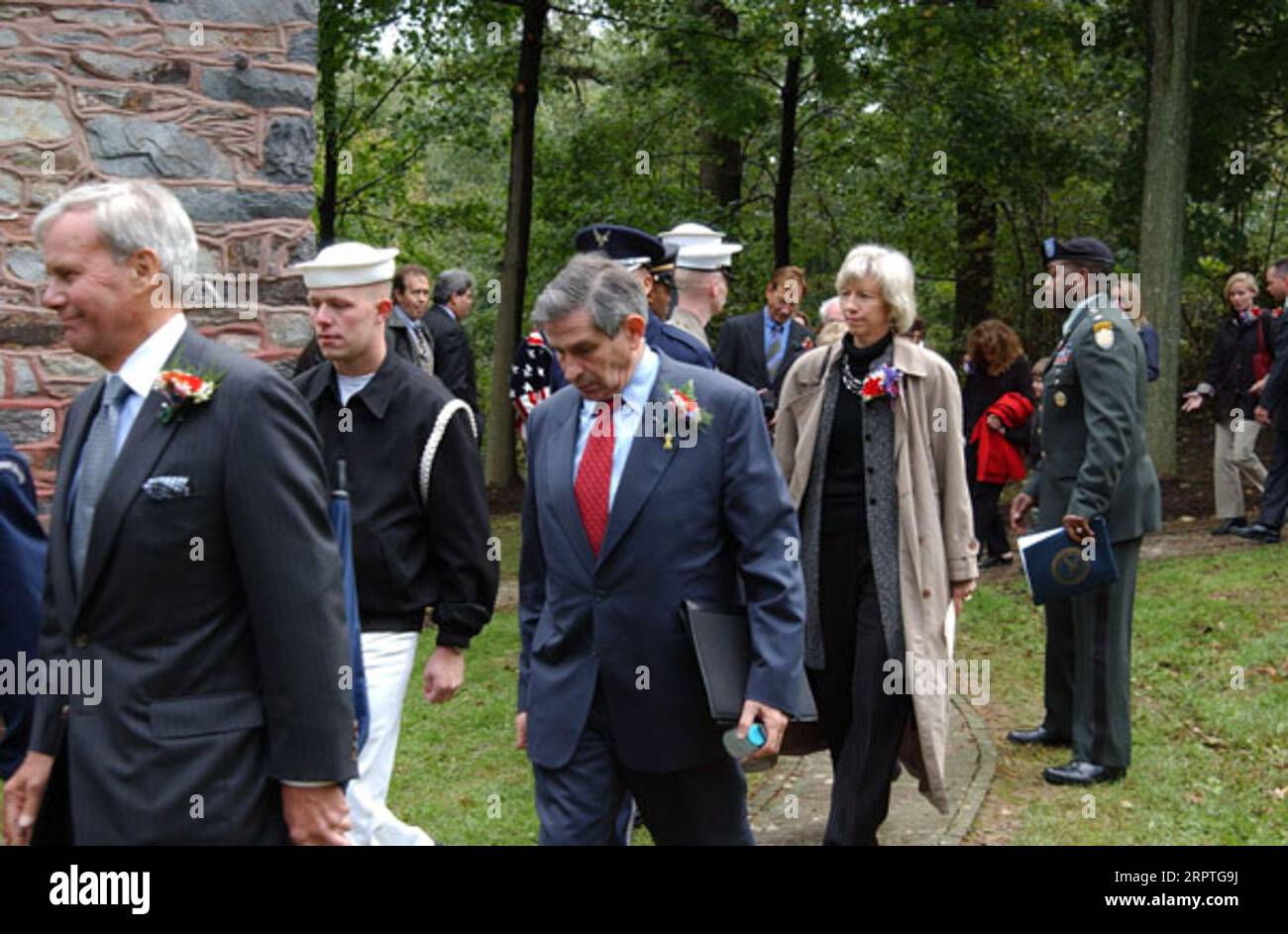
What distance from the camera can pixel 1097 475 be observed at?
6988 millimetres

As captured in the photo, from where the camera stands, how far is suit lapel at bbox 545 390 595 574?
4.46 m

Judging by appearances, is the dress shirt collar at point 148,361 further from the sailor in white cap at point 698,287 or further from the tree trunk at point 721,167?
the tree trunk at point 721,167

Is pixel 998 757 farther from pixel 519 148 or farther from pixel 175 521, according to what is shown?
pixel 519 148

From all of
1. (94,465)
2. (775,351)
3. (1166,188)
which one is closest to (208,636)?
(94,465)

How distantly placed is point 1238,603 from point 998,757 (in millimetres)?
3986

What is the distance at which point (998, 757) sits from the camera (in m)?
7.84

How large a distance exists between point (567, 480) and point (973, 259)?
797 inches

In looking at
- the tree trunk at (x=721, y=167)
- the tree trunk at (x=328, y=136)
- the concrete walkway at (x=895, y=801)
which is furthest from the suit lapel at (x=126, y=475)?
the tree trunk at (x=721, y=167)

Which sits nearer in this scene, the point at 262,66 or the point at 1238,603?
the point at 262,66

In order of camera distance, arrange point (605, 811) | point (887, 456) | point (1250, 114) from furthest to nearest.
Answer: point (1250, 114) < point (887, 456) < point (605, 811)

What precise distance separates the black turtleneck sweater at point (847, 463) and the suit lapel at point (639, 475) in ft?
5.67

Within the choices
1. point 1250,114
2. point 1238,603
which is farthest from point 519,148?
point 1238,603

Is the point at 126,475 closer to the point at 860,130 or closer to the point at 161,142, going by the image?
the point at 161,142

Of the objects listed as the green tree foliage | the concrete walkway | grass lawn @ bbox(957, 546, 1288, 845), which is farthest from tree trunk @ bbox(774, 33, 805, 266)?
the concrete walkway
